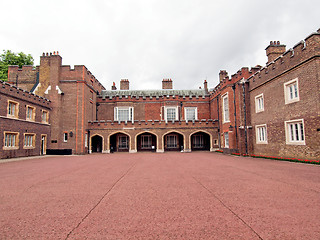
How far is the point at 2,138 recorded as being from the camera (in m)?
14.9

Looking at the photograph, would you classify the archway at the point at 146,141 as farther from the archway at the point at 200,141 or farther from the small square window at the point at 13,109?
the small square window at the point at 13,109

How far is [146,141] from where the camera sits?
2573cm

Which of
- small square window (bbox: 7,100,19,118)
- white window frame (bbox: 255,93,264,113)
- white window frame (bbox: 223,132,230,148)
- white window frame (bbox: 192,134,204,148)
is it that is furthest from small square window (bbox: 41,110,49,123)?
white window frame (bbox: 255,93,264,113)

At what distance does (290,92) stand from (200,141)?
1457cm

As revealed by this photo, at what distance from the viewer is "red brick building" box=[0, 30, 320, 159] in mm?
11195

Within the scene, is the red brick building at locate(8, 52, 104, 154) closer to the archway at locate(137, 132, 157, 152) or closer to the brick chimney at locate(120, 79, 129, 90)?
the archway at locate(137, 132, 157, 152)

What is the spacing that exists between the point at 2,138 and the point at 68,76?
9484 millimetres

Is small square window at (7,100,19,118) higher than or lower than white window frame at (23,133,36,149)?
higher

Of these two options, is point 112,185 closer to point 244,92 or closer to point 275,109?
point 275,109

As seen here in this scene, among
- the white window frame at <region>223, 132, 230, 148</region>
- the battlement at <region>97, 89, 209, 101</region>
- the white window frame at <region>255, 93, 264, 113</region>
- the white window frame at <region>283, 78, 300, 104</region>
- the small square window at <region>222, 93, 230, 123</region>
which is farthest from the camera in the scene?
the battlement at <region>97, 89, 209, 101</region>

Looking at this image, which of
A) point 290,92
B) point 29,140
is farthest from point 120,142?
point 290,92

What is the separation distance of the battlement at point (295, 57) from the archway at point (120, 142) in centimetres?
1692

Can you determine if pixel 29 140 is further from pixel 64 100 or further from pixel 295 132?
pixel 295 132

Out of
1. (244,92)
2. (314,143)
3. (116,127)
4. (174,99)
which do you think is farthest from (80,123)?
(314,143)
